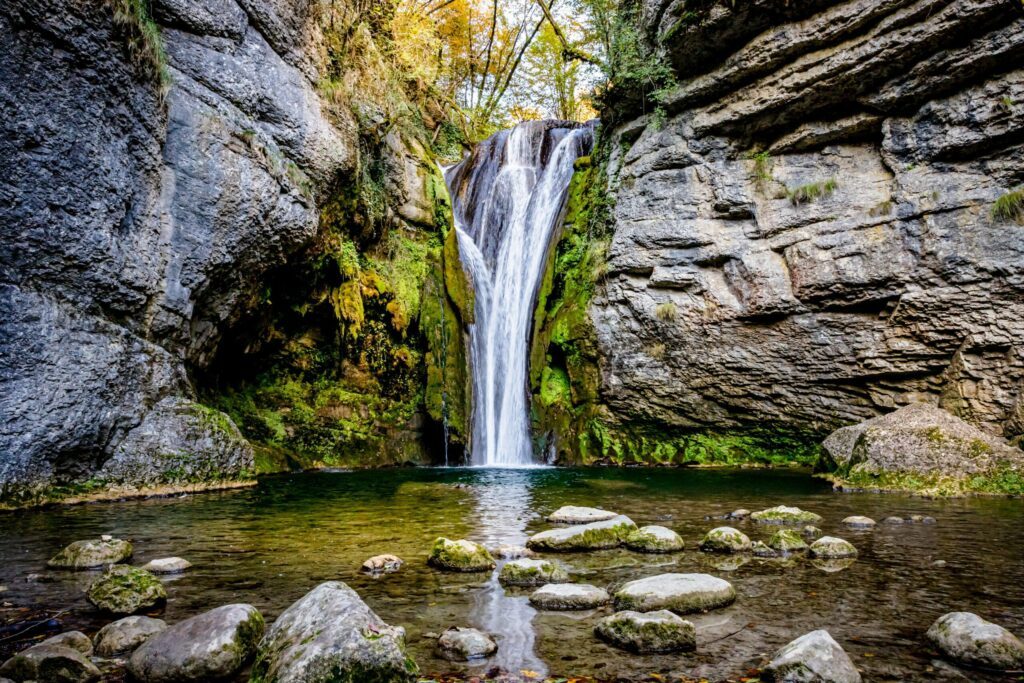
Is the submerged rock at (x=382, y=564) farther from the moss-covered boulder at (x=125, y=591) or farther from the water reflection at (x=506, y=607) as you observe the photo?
the moss-covered boulder at (x=125, y=591)

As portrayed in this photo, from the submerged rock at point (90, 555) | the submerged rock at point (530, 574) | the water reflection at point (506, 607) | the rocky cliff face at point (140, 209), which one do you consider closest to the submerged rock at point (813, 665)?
the water reflection at point (506, 607)

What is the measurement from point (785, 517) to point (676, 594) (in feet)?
10.4

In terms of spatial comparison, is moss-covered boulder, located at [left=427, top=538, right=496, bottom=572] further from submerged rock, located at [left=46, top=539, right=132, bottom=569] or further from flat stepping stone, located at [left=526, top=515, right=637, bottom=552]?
submerged rock, located at [left=46, top=539, right=132, bottom=569]

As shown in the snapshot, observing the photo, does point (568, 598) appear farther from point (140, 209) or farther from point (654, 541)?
point (140, 209)

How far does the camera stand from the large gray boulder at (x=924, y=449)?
8.14 metres

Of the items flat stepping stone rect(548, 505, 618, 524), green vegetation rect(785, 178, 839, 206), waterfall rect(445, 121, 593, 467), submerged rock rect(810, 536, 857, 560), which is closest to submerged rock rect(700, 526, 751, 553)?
submerged rock rect(810, 536, 857, 560)

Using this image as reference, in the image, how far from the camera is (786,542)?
4.83 meters

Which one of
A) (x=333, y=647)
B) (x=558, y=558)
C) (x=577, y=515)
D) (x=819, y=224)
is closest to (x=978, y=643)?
(x=558, y=558)

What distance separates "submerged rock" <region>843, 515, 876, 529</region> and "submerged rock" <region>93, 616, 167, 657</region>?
220 inches

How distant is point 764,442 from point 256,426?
32.8 ft

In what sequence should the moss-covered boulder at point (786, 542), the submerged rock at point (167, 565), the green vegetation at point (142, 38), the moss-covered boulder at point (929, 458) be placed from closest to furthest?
1. the submerged rock at point (167, 565)
2. the moss-covered boulder at point (786, 542)
3. the moss-covered boulder at point (929, 458)
4. the green vegetation at point (142, 38)

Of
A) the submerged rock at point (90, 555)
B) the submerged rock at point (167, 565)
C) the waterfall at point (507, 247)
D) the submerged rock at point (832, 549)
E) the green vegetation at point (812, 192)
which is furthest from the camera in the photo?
the waterfall at point (507, 247)

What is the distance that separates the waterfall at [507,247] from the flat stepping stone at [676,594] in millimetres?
9721

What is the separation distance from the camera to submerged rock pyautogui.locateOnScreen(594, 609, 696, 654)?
9.53 feet
